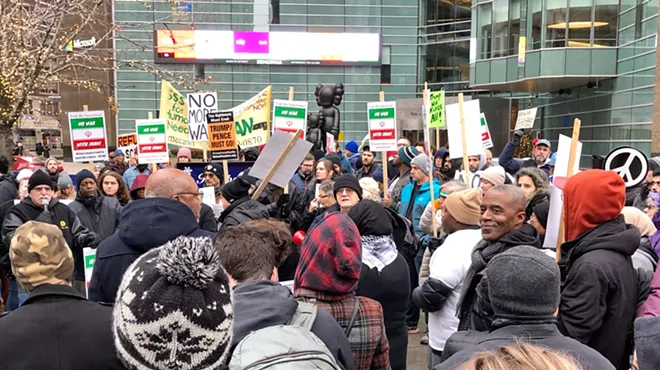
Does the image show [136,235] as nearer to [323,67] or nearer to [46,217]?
[46,217]

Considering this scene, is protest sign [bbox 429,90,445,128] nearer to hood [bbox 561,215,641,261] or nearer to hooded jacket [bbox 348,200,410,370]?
hooded jacket [bbox 348,200,410,370]

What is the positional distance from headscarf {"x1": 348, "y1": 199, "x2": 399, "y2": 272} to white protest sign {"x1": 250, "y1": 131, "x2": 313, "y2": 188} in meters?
1.85

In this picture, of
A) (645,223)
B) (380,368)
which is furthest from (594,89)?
(380,368)

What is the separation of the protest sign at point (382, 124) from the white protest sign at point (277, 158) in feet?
9.38

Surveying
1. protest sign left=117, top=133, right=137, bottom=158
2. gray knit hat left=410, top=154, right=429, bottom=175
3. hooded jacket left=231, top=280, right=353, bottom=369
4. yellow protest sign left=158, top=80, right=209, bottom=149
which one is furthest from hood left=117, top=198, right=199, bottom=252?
protest sign left=117, top=133, right=137, bottom=158

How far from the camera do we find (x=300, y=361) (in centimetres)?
153

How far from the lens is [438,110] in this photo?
946 centimetres

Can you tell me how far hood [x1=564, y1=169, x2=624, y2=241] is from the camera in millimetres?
3182

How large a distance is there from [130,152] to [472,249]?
422 inches

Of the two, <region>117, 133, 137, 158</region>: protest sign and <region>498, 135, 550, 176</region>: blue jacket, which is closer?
<region>498, 135, 550, 176</region>: blue jacket

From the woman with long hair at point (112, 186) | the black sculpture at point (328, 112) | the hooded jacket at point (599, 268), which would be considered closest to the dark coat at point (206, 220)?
the woman with long hair at point (112, 186)

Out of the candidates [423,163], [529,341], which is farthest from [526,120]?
[529,341]

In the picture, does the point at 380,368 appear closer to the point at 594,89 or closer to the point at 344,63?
the point at 594,89

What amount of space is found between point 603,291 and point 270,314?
1803mm
